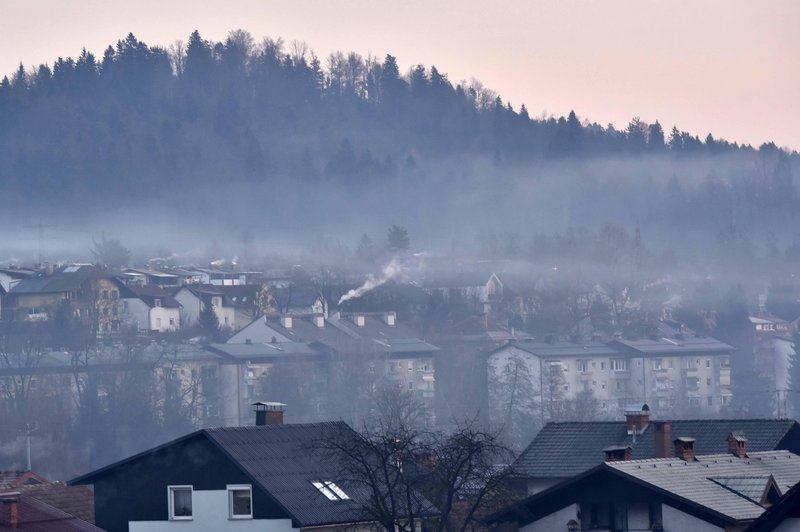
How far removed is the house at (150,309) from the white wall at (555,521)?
132 m

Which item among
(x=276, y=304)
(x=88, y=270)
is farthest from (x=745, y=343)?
(x=88, y=270)

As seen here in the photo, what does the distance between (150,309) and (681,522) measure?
139m

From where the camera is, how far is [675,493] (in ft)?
99.5

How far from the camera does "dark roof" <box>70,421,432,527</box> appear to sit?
32.3 m

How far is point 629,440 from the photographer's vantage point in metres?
39.2

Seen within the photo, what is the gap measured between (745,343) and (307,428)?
141 m

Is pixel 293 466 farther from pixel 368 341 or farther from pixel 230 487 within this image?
pixel 368 341

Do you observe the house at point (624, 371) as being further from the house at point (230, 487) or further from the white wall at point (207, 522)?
the white wall at point (207, 522)

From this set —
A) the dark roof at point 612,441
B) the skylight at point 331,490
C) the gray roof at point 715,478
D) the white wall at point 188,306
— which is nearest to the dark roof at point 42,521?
the skylight at point 331,490

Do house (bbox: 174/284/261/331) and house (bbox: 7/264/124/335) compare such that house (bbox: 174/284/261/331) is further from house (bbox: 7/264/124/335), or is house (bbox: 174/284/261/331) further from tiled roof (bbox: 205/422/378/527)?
tiled roof (bbox: 205/422/378/527)

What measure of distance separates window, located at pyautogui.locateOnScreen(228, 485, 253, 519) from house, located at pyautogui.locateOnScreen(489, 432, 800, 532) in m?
3.80

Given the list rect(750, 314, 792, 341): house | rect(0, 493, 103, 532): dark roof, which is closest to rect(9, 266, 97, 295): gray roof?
rect(750, 314, 792, 341): house

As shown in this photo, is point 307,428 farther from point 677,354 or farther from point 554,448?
point 677,354

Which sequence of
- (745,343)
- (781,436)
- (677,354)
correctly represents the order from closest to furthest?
(781,436) < (677,354) < (745,343)
